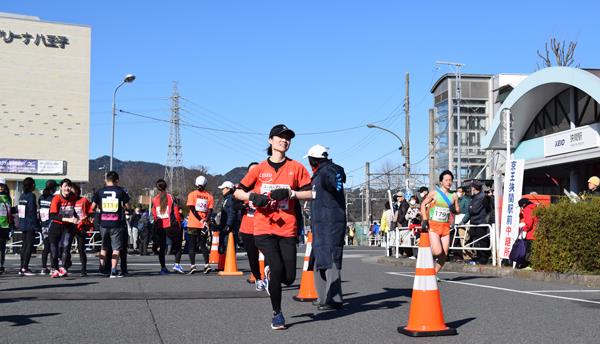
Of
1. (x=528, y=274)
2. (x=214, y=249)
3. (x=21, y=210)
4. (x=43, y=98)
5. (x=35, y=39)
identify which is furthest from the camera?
(x=43, y=98)

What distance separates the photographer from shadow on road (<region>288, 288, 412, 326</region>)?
7.94 m

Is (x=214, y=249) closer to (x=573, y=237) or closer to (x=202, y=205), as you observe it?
(x=202, y=205)

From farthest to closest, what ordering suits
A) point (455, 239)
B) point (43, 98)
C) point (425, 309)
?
point (43, 98), point (455, 239), point (425, 309)

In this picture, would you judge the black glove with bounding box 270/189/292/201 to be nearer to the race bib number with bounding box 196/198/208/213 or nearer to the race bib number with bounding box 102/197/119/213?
the race bib number with bounding box 102/197/119/213

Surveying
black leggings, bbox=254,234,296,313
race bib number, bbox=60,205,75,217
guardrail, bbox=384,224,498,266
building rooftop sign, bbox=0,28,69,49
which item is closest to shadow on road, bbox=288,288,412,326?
black leggings, bbox=254,234,296,313

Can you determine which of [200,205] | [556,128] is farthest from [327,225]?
[556,128]

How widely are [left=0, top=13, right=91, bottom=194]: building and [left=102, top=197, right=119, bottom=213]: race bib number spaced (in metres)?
42.5

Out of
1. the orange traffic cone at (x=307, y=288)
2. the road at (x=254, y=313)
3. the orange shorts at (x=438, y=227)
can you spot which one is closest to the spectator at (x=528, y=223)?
the road at (x=254, y=313)

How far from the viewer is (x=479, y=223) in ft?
54.6

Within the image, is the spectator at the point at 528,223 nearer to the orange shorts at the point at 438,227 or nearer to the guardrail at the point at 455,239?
the guardrail at the point at 455,239

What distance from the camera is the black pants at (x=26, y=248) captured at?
546 inches

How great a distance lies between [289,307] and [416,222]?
11394 mm

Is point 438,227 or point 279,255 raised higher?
point 438,227

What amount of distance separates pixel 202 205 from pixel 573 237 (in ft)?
21.6
